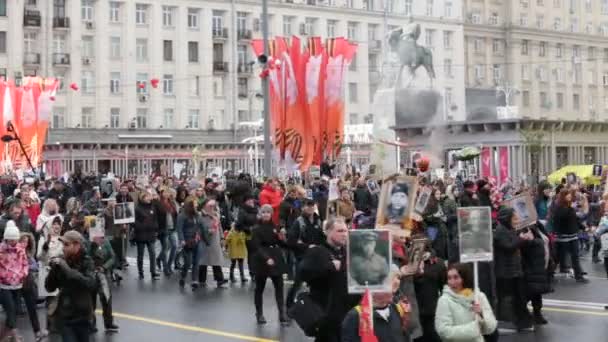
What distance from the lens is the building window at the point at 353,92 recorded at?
7331cm

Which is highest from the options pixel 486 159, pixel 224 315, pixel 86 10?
pixel 86 10

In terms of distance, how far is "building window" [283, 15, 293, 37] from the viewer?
Answer: 7012 cm

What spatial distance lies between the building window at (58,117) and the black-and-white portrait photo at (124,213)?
145 feet

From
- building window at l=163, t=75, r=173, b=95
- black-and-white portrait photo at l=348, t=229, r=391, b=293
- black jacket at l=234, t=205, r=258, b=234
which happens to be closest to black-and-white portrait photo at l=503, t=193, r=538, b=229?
black-and-white portrait photo at l=348, t=229, r=391, b=293

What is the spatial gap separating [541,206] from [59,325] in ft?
38.7

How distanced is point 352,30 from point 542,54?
21.2 meters

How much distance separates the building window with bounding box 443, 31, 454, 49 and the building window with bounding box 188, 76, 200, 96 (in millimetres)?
22530

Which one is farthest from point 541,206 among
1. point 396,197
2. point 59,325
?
point 59,325

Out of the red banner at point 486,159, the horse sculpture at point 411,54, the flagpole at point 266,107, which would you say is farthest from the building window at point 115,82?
the flagpole at point 266,107

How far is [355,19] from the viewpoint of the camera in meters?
74.4

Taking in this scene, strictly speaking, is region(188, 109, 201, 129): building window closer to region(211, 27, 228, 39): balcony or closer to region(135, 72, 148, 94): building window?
region(135, 72, 148, 94): building window

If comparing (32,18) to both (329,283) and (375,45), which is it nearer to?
(375,45)

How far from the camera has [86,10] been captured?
6209 cm

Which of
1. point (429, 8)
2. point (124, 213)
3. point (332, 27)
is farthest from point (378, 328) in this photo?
point (429, 8)
